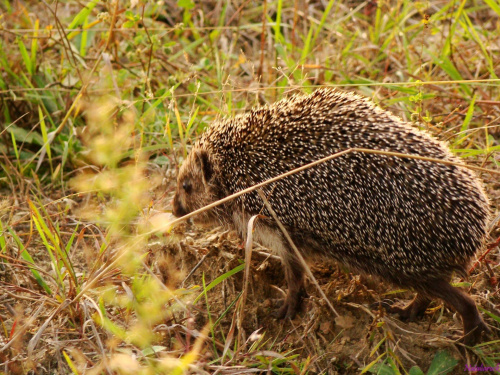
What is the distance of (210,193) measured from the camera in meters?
4.62

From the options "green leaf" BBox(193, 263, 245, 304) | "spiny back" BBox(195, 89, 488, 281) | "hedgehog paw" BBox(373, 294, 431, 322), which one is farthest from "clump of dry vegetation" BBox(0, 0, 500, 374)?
"spiny back" BBox(195, 89, 488, 281)

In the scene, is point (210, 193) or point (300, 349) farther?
point (210, 193)

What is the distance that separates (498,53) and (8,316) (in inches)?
207

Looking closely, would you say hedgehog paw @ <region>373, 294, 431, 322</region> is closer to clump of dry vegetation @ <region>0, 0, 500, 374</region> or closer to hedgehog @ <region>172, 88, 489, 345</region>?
hedgehog @ <region>172, 88, 489, 345</region>

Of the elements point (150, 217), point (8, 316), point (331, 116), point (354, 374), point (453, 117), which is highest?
point (331, 116)

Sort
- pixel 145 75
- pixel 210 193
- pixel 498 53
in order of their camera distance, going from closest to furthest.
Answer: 1. pixel 210 193
2. pixel 145 75
3. pixel 498 53

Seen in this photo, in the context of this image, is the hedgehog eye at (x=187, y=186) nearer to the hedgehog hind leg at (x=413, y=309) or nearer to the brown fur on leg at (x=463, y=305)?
the hedgehog hind leg at (x=413, y=309)

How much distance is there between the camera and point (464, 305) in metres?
3.84

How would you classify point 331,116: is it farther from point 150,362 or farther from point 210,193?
point 150,362

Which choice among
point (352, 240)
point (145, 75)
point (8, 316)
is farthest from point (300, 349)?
point (145, 75)

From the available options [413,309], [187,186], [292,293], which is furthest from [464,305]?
[187,186]

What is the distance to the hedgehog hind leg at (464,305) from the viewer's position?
384cm

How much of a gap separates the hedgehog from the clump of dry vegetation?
313 millimetres

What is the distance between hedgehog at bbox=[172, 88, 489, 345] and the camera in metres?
3.75
